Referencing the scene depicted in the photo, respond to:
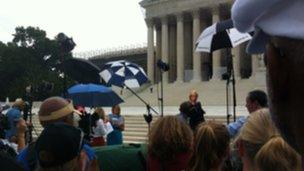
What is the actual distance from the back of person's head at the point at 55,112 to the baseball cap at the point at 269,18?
9.82ft

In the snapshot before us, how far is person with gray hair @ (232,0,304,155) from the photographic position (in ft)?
3.46

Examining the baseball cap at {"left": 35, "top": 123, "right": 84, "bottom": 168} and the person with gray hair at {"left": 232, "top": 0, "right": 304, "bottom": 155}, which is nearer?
the person with gray hair at {"left": 232, "top": 0, "right": 304, "bottom": 155}

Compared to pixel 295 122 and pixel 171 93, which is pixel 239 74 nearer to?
pixel 171 93

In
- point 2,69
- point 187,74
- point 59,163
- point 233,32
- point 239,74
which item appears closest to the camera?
point 59,163

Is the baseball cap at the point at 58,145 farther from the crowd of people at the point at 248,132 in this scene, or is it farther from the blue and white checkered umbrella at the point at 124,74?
the blue and white checkered umbrella at the point at 124,74

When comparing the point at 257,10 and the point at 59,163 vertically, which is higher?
the point at 257,10

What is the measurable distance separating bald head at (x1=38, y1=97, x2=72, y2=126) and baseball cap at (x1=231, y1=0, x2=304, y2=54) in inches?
118

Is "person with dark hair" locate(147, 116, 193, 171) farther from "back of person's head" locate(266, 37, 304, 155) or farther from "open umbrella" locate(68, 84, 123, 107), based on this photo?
"open umbrella" locate(68, 84, 123, 107)

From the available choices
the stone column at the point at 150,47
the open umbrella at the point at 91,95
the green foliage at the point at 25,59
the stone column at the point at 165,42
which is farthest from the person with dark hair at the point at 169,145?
the green foliage at the point at 25,59

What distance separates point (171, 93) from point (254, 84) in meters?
7.55

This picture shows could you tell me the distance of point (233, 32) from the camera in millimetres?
10508

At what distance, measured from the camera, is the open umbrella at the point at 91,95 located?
13.1 meters

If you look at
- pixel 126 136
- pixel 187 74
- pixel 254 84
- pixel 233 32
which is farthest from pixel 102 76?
pixel 187 74

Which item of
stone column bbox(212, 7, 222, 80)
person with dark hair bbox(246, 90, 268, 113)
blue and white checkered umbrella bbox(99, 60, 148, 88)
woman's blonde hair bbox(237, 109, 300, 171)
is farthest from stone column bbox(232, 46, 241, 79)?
woman's blonde hair bbox(237, 109, 300, 171)
